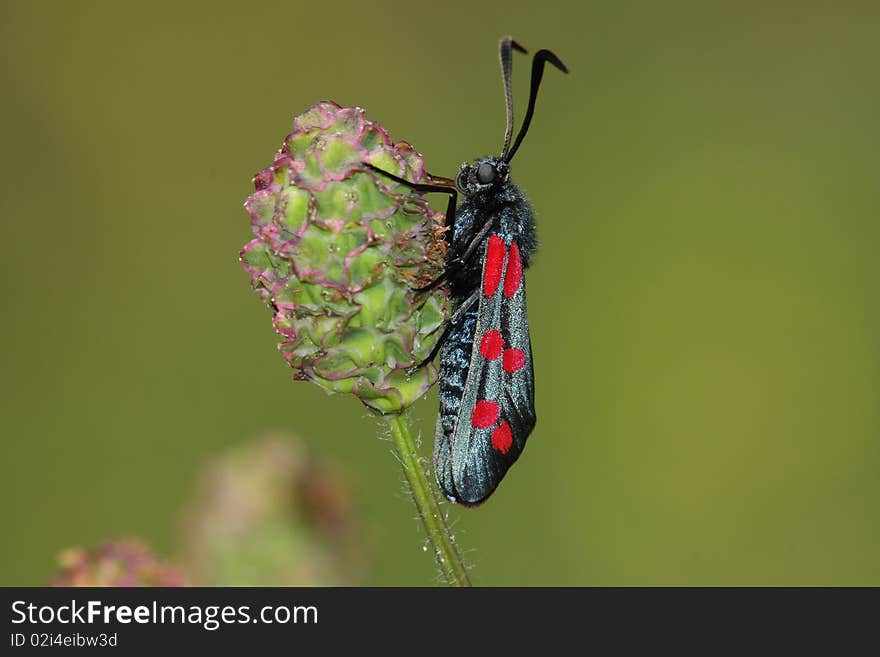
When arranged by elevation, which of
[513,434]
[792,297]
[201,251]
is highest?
[201,251]

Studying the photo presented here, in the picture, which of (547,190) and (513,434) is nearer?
(513,434)

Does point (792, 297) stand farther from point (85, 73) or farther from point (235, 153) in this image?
point (85, 73)

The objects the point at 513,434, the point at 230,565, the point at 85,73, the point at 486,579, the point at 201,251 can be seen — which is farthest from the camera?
the point at 85,73

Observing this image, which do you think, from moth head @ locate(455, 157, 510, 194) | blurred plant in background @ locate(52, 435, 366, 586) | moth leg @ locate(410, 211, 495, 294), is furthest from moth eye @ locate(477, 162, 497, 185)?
blurred plant in background @ locate(52, 435, 366, 586)

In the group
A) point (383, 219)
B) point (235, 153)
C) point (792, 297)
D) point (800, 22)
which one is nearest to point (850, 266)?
point (792, 297)

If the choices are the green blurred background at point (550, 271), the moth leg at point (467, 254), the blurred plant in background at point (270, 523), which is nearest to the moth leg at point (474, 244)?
the moth leg at point (467, 254)

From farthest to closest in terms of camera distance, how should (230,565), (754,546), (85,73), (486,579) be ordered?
(85,73) < (754,546) < (486,579) < (230,565)

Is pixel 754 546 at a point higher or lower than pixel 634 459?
lower

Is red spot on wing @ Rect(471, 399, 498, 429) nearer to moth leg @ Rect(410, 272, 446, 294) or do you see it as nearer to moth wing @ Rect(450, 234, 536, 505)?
moth wing @ Rect(450, 234, 536, 505)

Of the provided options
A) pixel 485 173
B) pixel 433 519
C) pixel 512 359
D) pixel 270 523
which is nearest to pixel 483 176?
pixel 485 173
